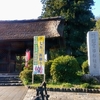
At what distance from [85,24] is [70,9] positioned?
2651 millimetres

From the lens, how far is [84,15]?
23781mm

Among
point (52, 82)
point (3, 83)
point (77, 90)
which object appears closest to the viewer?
point (77, 90)

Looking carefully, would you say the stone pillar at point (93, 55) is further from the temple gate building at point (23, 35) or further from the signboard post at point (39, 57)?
the temple gate building at point (23, 35)

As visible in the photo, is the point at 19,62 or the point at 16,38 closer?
the point at 16,38

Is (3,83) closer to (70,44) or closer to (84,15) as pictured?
(70,44)

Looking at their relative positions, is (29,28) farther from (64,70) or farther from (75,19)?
(64,70)

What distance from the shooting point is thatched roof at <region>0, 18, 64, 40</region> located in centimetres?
1704

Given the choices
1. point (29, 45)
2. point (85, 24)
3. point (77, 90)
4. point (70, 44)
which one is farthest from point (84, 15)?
point (77, 90)

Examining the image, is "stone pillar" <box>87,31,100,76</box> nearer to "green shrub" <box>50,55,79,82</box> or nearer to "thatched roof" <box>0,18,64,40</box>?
"green shrub" <box>50,55,79,82</box>

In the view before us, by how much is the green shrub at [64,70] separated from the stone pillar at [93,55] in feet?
4.08

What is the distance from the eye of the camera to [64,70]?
38.3ft

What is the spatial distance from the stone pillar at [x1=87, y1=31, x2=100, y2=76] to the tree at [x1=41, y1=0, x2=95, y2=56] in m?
10.1

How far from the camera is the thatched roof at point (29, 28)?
17044mm

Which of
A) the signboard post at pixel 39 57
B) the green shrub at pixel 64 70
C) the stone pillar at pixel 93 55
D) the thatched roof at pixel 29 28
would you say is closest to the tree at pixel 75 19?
the thatched roof at pixel 29 28
